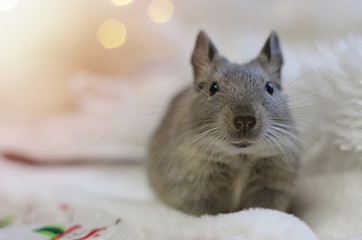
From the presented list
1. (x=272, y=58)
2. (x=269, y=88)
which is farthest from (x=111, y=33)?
(x=269, y=88)

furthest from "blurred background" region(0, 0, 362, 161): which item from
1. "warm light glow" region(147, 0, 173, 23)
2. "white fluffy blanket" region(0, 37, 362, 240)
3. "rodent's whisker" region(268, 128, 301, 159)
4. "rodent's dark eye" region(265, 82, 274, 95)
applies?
"rodent's whisker" region(268, 128, 301, 159)

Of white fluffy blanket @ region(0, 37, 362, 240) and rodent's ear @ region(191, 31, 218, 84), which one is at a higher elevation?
rodent's ear @ region(191, 31, 218, 84)

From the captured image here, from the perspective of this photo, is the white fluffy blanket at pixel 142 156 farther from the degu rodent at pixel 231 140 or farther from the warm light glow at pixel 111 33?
the warm light glow at pixel 111 33

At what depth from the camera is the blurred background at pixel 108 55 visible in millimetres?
3021

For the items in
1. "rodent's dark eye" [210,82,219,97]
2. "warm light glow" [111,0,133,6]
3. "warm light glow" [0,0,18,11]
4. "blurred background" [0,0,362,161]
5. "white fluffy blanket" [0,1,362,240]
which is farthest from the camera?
"warm light glow" [111,0,133,6]

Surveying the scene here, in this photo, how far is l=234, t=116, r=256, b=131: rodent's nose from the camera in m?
1.54

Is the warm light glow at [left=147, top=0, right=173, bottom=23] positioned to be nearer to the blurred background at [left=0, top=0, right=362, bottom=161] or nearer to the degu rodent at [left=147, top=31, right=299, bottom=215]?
the blurred background at [left=0, top=0, right=362, bottom=161]

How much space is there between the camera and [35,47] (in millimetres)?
3771

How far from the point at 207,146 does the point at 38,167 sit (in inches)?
60.8

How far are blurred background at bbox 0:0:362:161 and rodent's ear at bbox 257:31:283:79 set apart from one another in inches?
27.6

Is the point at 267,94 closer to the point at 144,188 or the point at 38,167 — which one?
the point at 144,188

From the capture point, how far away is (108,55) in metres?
3.93

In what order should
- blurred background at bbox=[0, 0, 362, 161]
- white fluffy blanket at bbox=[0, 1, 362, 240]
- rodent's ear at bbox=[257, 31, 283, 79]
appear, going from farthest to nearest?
1. blurred background at bbox=[0, 0, 362, 161]
2. rodent's ear at bbox=[257, 31, 283, 79]
3. white fluffy blanket at bbox=[0, 1, 362, 240]

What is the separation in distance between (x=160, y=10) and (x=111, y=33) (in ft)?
1.67
